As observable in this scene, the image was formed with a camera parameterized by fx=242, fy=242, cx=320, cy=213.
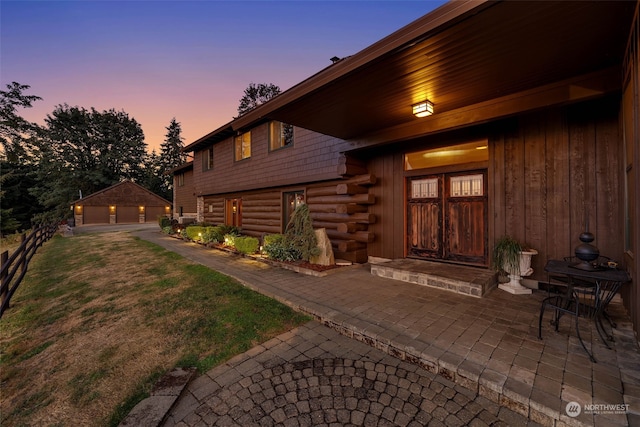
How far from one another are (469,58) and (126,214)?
121 feet

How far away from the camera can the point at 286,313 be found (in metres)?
3.64

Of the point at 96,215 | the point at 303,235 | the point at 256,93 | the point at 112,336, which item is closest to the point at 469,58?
the point at 303,235

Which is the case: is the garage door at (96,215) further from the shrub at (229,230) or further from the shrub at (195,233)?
the shrub at (229,230)

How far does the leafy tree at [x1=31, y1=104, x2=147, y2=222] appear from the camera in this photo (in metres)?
30.3

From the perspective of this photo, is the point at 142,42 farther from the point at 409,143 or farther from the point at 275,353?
the point at 275,353

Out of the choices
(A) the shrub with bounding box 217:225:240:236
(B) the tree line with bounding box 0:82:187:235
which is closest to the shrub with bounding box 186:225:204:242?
(A) the shrub with bounding box 217:225:240:236

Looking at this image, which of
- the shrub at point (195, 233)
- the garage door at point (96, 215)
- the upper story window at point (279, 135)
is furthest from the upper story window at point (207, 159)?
the garage door at point (96, 215)

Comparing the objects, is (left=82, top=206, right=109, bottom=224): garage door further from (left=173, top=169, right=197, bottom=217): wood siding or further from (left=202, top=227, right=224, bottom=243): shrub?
(left=202, top=227, right=224, bottom=243): shrub

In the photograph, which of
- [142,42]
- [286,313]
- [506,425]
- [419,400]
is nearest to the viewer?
[506,425]

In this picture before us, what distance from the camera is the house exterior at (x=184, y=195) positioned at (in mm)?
17484

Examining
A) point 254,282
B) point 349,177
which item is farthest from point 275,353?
point 349,177

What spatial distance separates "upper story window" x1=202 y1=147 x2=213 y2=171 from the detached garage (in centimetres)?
1738

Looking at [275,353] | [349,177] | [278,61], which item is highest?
[278,61]

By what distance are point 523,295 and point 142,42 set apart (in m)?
15.3
